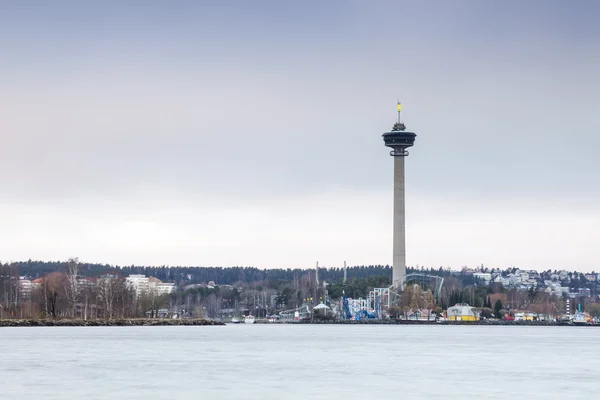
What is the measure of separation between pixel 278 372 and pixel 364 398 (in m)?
11.7

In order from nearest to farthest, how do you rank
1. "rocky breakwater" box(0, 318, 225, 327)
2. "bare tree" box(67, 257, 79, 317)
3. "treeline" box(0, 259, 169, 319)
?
"rocky breakwater" box(0, 318, 225, 327) < "treeline" box(0, 259, 169, 319) < "bare tree" box(67, 257, 79, 317)

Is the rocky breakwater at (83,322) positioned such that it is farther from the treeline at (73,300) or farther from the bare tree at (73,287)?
the bare tree at (73,287)

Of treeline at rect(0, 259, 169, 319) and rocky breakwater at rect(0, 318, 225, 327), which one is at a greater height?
treeline at rect(0, 259, 169, 319)

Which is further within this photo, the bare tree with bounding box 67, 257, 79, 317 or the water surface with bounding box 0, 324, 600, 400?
the bare tree with bounding box 67, 257, 79, 317

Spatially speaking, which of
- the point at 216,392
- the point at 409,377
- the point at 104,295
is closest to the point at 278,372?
the point at 409,377

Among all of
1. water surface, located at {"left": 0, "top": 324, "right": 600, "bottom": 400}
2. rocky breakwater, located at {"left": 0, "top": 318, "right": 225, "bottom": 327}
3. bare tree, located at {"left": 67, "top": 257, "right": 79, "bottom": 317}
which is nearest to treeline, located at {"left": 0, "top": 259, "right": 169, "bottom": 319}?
bare tree, located at {"left": 67, "top": 257, "right": 79, "bottom": 317}

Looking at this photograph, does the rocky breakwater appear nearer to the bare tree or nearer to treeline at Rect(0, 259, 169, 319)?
treeline at Rect(0, 259, 169, 319)

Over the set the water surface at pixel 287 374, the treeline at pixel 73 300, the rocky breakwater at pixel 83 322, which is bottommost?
the rocky breakwater at pixel 83 322

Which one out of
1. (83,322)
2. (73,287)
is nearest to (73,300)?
(73,287)

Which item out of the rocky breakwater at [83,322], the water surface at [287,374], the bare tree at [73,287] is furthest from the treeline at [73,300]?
the water surface at [287,374]

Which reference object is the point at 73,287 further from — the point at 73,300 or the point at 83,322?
the point at 83,322

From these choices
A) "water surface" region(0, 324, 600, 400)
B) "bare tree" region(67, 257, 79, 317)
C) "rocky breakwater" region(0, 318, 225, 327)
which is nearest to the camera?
"water surface" region(0, 324, 600, 400)

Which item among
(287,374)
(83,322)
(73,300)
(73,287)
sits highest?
(73,287)

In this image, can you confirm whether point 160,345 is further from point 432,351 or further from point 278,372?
point 278,372
